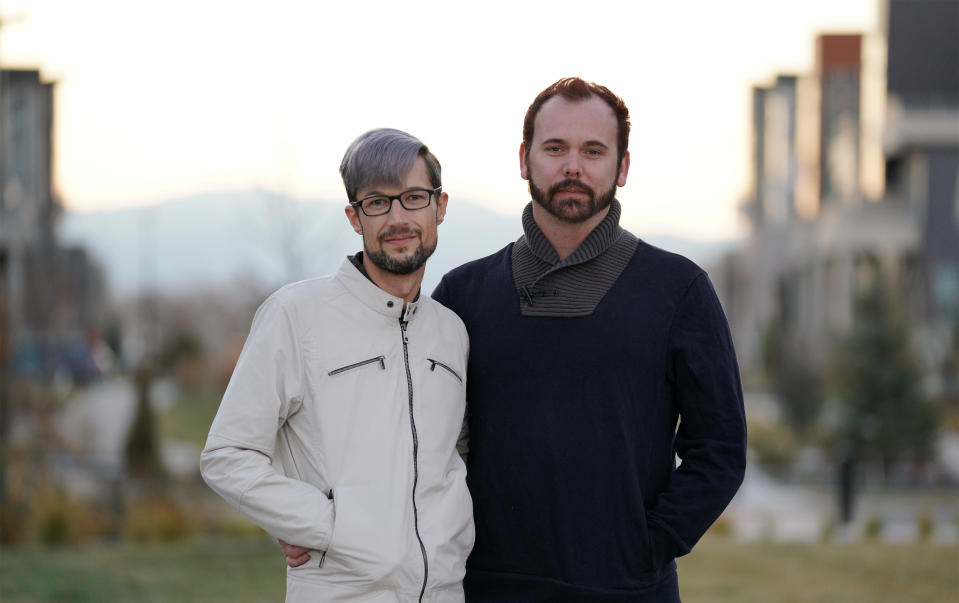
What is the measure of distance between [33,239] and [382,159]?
27.2 meters

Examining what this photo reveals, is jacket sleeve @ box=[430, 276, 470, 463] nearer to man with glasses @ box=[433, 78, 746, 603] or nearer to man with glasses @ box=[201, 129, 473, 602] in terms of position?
man with glasses @ box=[433, 78, 746, 603]

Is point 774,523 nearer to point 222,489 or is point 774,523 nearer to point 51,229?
point 222,489

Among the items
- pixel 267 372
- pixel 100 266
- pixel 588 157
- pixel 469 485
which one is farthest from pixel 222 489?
pixel 100 266

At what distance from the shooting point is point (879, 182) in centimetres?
4122

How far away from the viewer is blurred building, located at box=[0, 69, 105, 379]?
22.6m

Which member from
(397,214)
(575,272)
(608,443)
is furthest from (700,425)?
(397,214)

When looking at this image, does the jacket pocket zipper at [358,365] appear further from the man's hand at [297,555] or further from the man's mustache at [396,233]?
the man's hand at [297,555]

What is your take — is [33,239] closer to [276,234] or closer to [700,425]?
[276,234]

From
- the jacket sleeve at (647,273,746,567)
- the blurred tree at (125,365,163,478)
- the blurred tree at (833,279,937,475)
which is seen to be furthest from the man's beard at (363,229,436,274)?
the blurred tree at (833,279,937,475)

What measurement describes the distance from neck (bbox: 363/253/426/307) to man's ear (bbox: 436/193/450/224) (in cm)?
17

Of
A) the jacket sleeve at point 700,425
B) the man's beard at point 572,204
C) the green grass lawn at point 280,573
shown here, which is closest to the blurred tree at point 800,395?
the green grass lawn at point 280,573

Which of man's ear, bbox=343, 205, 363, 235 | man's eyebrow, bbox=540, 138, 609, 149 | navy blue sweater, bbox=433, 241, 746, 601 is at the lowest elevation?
navy blue sweater, bbox=433, 241, 746, 601

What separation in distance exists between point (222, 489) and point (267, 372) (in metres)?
0.34

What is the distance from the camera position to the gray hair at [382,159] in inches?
129
